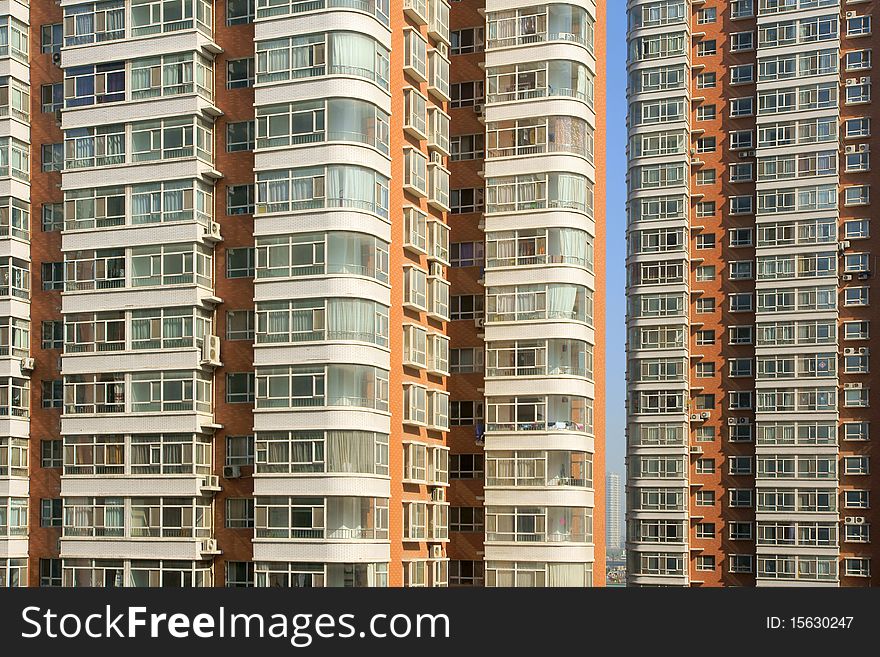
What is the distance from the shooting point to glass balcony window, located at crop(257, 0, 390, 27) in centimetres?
3925

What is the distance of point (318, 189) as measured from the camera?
38969 millimetres

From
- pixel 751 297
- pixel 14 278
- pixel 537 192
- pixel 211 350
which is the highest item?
pixel 537 192

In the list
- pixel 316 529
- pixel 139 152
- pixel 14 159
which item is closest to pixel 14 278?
pixel 14 159

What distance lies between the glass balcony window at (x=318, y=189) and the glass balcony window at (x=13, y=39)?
Answer: 8869 millimetres

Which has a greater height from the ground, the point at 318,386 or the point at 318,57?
the point at 318,57

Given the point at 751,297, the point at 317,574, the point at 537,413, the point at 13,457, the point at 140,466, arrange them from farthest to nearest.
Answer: the point at 751,297
the point at 537,413
the point at 13,457
the point at 140,466
the point at 317,574

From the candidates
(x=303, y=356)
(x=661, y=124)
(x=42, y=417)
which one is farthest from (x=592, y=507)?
(x=661, y=124)

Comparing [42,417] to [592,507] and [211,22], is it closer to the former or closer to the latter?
[211,22]

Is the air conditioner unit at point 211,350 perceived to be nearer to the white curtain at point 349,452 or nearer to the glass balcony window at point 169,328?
the glass balcony window at point 169,328

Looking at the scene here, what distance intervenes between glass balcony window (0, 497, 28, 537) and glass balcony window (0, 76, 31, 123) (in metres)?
10.8

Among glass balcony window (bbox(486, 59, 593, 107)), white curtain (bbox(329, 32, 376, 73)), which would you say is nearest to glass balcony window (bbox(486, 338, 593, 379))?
glass balcony window (bbox(486, 59, 593, 107))

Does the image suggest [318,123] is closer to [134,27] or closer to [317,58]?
[317,58]

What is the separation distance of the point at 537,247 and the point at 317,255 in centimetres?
861

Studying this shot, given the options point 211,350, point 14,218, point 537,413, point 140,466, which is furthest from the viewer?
point 537,413
